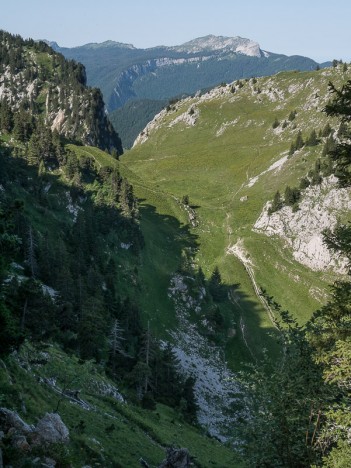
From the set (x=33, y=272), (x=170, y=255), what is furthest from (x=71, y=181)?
(x=33, y=272)

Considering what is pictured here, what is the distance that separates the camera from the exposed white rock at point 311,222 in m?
112

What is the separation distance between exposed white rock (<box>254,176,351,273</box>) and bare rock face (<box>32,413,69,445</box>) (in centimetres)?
9800

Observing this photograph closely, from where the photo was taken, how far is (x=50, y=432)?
66.4ft

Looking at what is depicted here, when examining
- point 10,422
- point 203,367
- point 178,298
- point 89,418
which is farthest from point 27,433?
point 178,298

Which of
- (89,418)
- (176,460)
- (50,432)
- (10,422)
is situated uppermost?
(10,422)

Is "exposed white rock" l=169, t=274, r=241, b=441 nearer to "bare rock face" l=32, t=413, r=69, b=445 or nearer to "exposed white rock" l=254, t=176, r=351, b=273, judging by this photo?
"exposed white rock" l=254, t=176, r=351, b=273

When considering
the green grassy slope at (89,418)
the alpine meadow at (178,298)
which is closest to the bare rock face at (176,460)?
the alpine meadow at (178,298)

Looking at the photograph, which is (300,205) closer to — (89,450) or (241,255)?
(241,255)

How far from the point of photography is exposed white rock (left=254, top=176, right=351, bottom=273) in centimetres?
11238

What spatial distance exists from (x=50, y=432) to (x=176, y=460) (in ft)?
32.9

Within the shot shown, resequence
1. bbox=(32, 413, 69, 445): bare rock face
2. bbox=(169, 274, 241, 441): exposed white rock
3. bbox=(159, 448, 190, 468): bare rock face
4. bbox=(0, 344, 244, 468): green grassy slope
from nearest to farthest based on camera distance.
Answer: bbox=(32, 413, 69, 445): bare rock face
bbox=(0, 344, 244, 468): green grassy slope
bbox=(159, 448, 190, 468): bare rock face
bbox=(169, 274, 241, 441): exposed white rock

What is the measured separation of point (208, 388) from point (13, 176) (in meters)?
54.6

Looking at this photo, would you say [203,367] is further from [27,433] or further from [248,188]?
[248,188]

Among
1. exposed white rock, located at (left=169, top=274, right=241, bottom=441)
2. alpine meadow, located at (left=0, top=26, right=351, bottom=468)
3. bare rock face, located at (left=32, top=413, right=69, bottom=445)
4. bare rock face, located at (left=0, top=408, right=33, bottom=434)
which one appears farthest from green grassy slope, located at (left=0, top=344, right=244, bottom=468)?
exposed white rock, located at (left=169, top=274, right=241, bottom=441)
